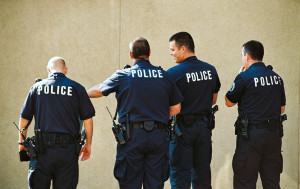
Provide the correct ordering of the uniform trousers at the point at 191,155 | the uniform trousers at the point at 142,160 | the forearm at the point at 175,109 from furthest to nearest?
the uniform trousers at the point at 191,155 → the forearm at the point at 175,109 → the uniform trousers at the point at 142,160

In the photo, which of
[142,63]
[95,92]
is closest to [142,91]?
[142,63]

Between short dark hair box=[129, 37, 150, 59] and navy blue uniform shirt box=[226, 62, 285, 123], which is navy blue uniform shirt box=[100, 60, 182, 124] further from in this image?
navy blue uniform shirt box=[226, 62, 285, 123]

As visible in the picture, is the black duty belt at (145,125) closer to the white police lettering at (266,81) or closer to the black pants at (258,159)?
the black pants at (258,159)

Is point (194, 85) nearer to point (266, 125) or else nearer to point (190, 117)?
point (190, 117)

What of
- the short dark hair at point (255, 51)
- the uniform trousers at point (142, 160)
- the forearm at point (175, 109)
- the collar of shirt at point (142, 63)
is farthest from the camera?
the short dark hair at point (255, 51)

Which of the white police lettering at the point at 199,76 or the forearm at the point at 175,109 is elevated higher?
the white police lettering at the point at 199,76

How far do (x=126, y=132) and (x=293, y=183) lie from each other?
3.34m

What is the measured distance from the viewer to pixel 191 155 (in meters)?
4.78

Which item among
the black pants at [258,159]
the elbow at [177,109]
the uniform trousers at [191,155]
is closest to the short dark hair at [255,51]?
the black pants at [258,159]

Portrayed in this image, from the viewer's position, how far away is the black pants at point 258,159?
4797mm

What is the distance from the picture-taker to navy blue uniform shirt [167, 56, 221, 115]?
15.6 feet

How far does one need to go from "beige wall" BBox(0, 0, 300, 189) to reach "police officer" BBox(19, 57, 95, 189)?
2.14m

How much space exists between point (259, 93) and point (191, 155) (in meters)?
1.05

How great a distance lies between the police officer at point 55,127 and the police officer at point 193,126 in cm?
113
